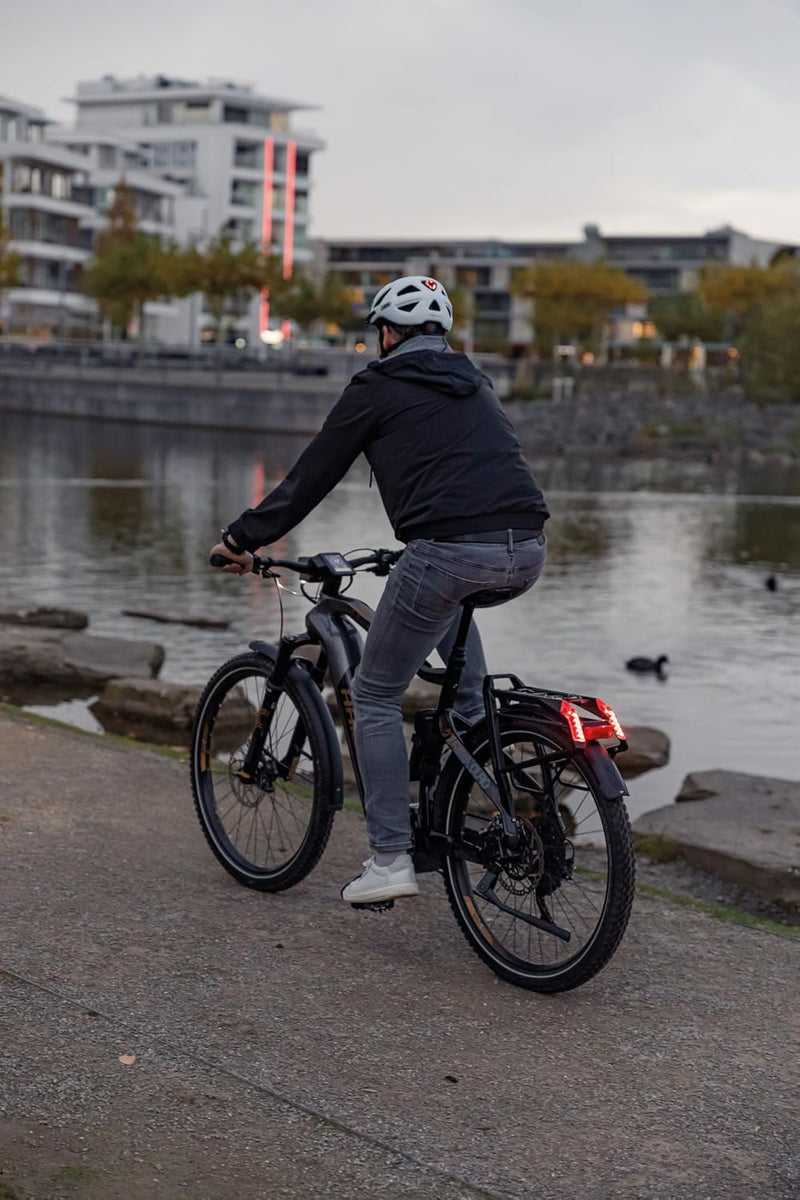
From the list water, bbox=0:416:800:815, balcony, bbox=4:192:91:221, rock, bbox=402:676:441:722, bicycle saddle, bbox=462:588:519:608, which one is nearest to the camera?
bicycle saddle, bbox=462:588:519:608

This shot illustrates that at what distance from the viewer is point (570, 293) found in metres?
106

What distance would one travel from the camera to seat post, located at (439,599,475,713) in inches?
209

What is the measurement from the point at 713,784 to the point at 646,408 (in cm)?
7793

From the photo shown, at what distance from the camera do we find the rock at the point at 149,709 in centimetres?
1129

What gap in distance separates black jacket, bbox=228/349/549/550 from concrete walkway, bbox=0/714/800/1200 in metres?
1.31

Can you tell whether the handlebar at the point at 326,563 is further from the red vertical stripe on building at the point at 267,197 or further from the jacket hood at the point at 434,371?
the red vertical stripe on building at the point at 267,197

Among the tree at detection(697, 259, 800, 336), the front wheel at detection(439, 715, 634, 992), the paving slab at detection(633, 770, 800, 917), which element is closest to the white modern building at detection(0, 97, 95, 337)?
the tree at detection(697, 259, 800, 336)

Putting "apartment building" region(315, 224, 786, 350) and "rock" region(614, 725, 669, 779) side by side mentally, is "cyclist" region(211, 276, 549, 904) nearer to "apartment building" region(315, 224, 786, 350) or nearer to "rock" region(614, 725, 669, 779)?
"rock" region(614, 725, 669, 779)

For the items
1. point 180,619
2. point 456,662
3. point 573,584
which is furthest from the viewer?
point 573,584

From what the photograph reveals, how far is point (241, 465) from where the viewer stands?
156 feet

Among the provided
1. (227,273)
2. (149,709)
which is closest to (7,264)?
(227,273)

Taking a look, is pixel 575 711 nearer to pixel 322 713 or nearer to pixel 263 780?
pixel 322 713

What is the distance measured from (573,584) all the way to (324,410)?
169ft

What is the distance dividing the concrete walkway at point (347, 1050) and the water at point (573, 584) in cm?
491
